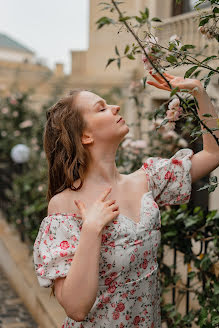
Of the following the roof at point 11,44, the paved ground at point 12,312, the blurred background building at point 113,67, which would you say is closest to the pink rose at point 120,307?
the blurred background building at point 113,67

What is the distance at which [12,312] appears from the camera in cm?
422

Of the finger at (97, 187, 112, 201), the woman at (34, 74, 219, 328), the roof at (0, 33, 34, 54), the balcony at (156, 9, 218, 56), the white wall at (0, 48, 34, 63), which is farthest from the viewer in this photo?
the roof at (0, 33, 34, 54)

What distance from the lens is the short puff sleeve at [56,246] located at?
4.96 ft

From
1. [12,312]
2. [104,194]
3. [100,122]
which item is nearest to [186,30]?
[12,312]

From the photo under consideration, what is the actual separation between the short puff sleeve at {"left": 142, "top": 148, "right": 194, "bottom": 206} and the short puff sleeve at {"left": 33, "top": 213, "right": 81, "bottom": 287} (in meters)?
0.42

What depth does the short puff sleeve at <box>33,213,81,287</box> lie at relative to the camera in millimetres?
1512

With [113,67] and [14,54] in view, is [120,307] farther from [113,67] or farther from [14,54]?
[14,54]

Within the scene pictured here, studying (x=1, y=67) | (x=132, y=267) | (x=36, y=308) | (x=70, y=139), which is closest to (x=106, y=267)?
(x=132, y=267)

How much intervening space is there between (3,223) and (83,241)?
4.70 meters

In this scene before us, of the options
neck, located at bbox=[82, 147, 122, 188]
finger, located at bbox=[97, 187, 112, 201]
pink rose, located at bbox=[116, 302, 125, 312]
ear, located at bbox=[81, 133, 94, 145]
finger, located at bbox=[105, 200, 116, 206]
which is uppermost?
ear, located at bbox=[81, 133, 94, 145]

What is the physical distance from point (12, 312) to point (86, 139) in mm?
3120

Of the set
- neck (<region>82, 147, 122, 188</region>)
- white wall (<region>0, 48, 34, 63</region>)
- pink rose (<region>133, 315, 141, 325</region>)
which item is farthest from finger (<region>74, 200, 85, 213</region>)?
white wall (<region>0, 48, 34, 63</region>)

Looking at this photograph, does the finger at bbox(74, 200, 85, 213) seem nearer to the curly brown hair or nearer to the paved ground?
the curly brown hair

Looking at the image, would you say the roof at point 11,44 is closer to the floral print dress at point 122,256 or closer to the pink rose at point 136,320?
the floral print dress at point 122,256
